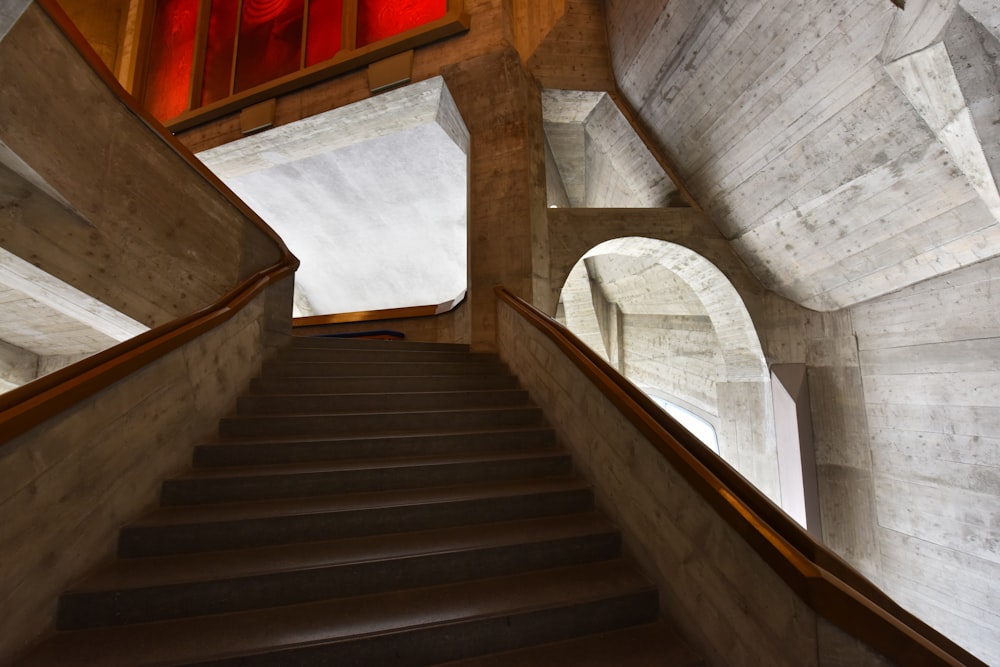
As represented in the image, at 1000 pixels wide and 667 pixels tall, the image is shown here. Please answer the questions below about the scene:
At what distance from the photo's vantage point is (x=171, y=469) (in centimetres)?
206

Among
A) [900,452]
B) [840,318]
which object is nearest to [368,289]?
[840,318]

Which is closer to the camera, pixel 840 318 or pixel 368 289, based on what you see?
pixel 840 318

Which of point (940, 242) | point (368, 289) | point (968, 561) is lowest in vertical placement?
point (968, 561)

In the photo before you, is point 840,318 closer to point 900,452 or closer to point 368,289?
point 900,452

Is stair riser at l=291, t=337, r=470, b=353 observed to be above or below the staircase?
above

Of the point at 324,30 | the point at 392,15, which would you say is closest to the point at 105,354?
the point at 392,15

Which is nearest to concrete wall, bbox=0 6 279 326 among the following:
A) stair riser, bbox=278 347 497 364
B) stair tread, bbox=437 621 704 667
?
stair riser, bbox=278 347 497 364

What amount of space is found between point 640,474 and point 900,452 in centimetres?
405

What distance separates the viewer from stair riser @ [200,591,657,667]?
4.59 ft

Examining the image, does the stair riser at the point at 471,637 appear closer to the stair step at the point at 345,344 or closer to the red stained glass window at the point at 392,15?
the stair step at the point at 345,344

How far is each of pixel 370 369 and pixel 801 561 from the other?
2993 mm

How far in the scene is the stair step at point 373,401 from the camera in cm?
279

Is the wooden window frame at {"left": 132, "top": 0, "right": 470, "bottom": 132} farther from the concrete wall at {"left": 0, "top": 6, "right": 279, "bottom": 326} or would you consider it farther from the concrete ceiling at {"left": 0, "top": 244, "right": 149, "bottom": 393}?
the concrete ceiling at {"left": 0, "top": 244, "right": 149, "bottom": 393}

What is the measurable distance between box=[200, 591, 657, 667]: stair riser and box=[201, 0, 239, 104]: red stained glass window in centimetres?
761
